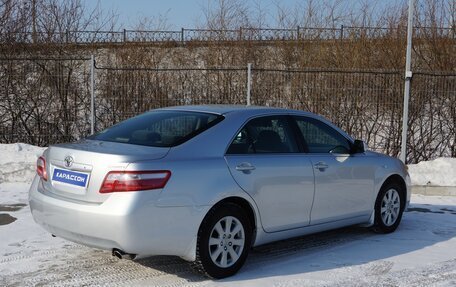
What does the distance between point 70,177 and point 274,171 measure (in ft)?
6.12

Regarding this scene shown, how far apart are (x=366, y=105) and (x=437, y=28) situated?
134 inches

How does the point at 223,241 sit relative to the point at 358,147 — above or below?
below

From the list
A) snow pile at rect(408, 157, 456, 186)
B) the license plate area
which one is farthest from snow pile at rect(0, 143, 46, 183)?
snow pile at rect(408, 157, 456, 186)

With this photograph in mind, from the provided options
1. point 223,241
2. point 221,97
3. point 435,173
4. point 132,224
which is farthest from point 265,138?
point 221,97

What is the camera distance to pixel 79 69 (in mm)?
12281

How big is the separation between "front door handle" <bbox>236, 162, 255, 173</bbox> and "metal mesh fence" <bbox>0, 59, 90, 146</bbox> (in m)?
7.53

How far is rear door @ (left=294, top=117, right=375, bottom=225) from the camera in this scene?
19.7 feet

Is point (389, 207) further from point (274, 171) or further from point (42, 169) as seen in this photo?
point (42, 169)

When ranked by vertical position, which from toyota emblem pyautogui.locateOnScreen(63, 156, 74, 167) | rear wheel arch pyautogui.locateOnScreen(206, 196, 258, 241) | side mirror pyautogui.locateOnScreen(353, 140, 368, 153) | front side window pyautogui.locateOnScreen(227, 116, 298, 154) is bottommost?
rear wheel arch pyautogui.locateOnScreen(206, 196, 258, 241)

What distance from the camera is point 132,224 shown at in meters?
4.56

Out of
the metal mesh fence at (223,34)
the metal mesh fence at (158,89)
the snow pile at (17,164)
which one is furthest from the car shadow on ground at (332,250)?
the metal mesh fence at (223,34)

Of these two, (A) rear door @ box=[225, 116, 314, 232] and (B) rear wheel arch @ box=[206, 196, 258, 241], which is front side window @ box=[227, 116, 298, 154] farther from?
(B) rear wheel arch @ box=[206, 196, 258, 241]

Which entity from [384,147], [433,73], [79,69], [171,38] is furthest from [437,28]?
[79,69]

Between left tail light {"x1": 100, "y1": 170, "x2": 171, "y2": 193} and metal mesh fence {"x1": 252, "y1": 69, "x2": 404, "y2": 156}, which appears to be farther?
metal mesh fence {"x1": 252, "y1": 69, "x2": 404, "y2": 156}
